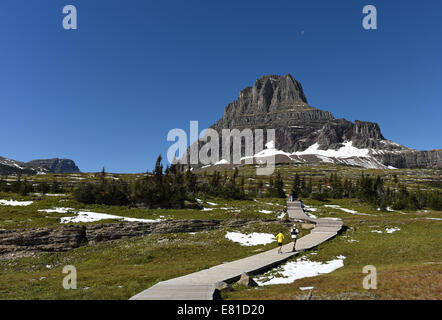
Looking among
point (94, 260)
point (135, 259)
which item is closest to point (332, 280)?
point (135, 259)

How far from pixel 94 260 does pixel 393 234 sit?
37009 millimetres

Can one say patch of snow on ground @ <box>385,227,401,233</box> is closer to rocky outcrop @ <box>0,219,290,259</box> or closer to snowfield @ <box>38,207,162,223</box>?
rocky outcrop @ <box>0,219,290,259</box>

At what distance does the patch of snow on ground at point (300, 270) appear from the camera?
19212mm

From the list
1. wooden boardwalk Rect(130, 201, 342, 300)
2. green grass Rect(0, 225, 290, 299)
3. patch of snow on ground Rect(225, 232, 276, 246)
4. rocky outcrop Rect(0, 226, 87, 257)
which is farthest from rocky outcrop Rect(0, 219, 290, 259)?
wooden boardwalk Rect(130, 201, 342, 300)

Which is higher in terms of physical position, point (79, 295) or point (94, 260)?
point (79, 295)

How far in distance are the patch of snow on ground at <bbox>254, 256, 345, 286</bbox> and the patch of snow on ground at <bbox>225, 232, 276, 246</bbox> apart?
8.97 m

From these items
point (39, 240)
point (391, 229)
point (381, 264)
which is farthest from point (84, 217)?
point (391, 229)

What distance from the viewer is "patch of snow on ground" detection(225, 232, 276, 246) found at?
110 ft

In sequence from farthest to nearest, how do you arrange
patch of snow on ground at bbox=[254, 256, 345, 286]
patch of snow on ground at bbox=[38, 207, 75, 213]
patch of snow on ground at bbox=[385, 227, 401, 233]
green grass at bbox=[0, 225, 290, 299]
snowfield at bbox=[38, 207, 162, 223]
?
patch of snow on ground at bbox=[38, 207, 75, 213], snowfield at bbox=[38, 207, 162, 223], patch of snow on ground at bbox=[385, 227, 401, 233], patch of snow on ground at bbox=[254, 256, 345, 286], green grass at bbox=[0, 225, 290, 299]

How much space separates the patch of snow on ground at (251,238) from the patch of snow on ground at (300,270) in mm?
8966

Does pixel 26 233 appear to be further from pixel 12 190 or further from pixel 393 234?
pixel 12 190

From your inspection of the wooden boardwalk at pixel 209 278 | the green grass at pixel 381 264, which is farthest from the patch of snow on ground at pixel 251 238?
the green grass at pixel 381 264
